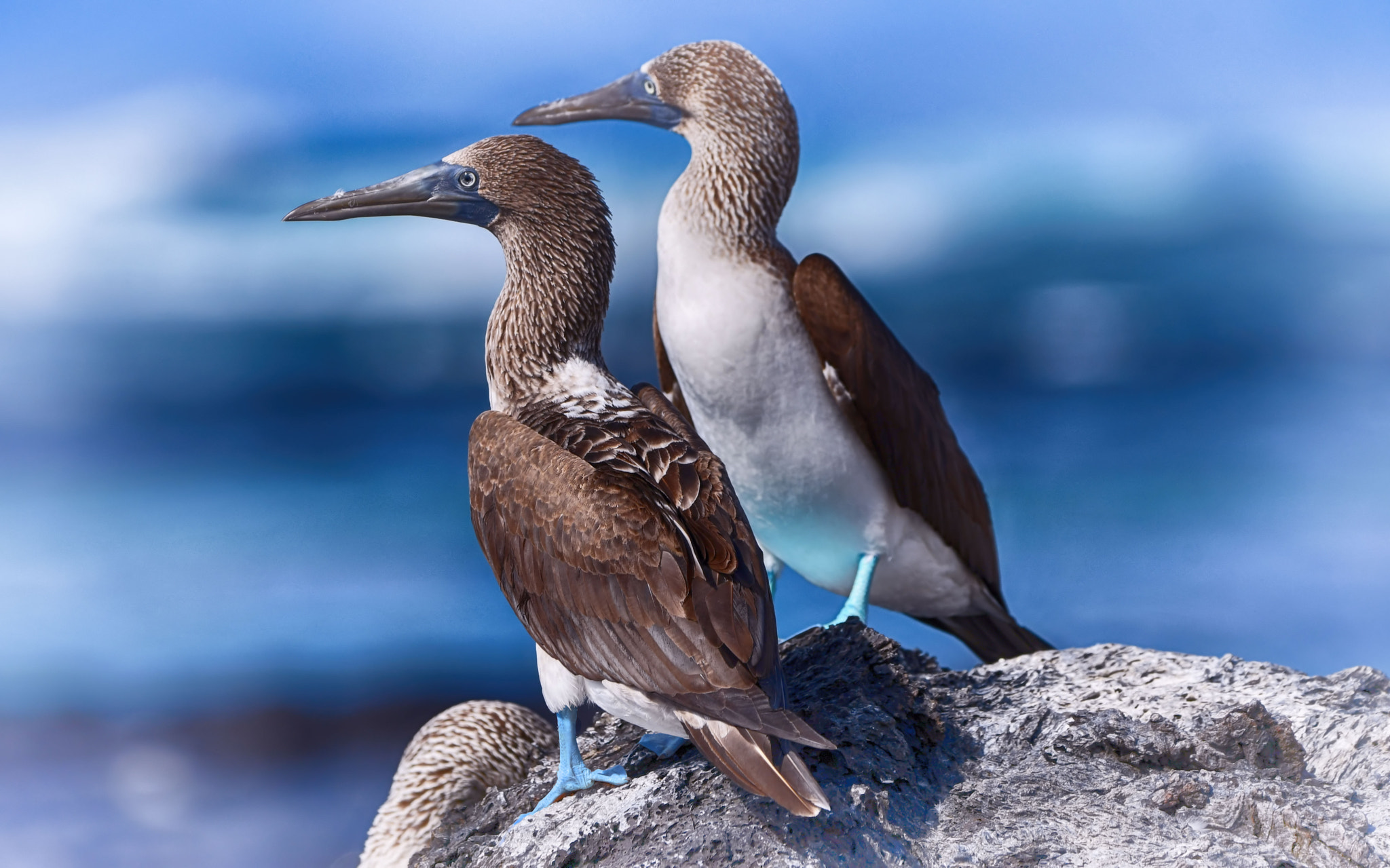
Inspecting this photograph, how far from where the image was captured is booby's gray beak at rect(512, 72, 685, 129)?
145 inches

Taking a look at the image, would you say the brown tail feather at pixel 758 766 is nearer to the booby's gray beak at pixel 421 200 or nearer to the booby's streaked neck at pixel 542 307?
the booby's streaked neck at pixel 542 307

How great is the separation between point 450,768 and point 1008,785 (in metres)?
1.71

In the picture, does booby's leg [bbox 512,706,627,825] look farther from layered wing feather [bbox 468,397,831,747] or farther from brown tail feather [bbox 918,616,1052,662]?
brown tail feather [bbox 918,616,1052,662]

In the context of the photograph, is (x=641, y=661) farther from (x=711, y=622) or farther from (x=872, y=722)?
(x=872, y=722)

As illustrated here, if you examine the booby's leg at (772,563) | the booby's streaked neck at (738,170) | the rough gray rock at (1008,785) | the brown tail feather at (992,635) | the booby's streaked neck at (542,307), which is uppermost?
the booby's streaked neck at (738,170)

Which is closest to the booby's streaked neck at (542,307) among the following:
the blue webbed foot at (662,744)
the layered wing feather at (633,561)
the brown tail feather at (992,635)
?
the layered wing feather at (633,561)

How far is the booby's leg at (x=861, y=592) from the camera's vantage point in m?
3.72

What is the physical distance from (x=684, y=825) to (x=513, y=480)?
0.76m

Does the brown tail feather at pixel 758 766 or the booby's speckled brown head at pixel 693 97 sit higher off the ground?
the booby's speckled brown head at pixel 693 97

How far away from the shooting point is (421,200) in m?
2.82

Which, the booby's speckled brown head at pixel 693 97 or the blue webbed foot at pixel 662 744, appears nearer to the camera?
the blue webbed foot at pixel 662 744

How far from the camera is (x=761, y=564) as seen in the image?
94.1 inches

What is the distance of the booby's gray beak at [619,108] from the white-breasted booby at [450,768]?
1887 mm

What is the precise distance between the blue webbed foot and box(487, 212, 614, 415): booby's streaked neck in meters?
0.82
